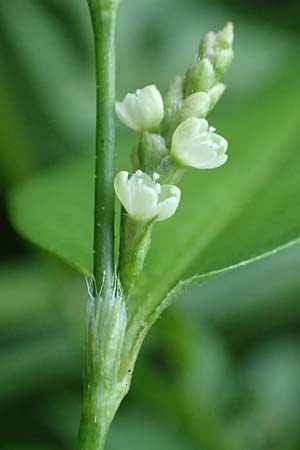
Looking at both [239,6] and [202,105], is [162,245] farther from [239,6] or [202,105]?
[239,6]

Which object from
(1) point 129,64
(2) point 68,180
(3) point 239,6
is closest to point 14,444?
(2) point 68,180

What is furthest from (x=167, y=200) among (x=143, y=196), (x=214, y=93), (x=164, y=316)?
(x=164, y=316)

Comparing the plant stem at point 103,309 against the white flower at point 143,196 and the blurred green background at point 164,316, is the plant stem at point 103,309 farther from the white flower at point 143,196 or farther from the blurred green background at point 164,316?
the blurred green background at point 164,316

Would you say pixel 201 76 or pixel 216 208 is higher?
pixel 201 76

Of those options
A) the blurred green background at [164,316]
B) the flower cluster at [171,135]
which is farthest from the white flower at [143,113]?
the blurred green background at [164,316]

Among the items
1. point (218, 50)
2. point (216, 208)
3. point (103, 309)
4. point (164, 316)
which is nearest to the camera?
point (103, 309)

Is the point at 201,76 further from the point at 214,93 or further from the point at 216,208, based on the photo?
the point at 216,208

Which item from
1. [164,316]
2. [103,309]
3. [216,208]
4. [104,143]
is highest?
[104,143]
